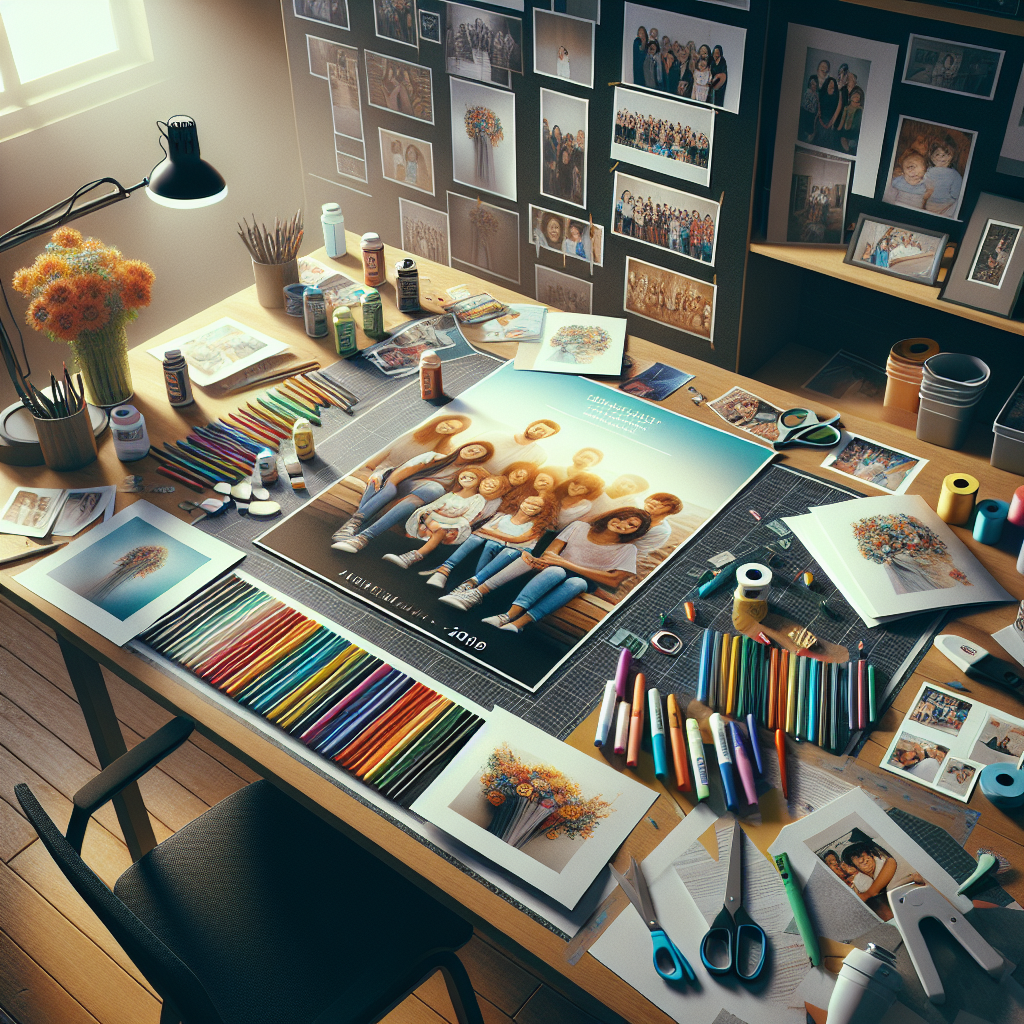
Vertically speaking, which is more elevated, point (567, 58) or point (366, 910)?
point (567, 58)

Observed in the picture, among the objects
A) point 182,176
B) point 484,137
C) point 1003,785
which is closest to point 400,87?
point 484,137

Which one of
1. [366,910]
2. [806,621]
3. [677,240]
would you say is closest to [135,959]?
[366,910]

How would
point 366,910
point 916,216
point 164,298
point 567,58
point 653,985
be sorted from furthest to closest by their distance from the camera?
point 164,298 < point 567,58 < point 916,216 < point 366,910 < point 653,985

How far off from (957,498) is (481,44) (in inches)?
66.4

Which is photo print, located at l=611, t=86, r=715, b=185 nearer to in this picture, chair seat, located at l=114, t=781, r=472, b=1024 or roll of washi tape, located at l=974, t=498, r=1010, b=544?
roll of washi tape, located at l=974, t=498, r=1010, b=544

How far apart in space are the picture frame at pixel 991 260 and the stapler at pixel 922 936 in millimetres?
1344

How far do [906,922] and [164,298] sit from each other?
2.90m

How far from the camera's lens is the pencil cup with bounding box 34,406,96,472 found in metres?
1.83

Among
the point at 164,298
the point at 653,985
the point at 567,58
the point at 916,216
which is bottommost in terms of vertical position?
the point at 164,298

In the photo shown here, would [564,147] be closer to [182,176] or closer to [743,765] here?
[182,176]

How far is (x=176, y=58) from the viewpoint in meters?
3.05

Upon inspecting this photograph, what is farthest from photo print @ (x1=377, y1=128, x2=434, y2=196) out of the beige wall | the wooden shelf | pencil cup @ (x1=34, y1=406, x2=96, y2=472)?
pencil cup @ (x1=34, y1=406, x2=96, y2=472)

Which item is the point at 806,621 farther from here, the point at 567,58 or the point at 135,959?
the point at 567,58

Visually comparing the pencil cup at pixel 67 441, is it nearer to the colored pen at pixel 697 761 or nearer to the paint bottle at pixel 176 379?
the paint bottle at pixel 176 379
